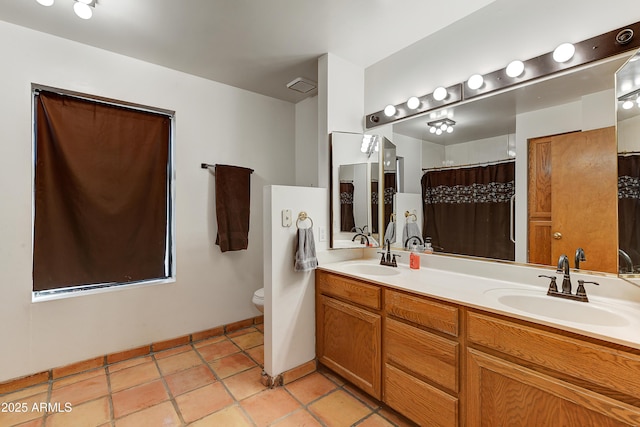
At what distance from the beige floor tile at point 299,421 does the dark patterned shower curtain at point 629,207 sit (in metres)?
1.76

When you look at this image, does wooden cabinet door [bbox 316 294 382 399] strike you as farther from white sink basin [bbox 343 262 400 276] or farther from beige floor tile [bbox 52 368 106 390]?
beige floor tile [bbox 52 368 106 390]

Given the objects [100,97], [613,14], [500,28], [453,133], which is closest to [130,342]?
[100,97]

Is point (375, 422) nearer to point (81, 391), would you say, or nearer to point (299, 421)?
point (299, 421)

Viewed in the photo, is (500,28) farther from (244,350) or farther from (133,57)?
(244,350)

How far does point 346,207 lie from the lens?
2.41 m

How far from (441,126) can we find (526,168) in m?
0.63

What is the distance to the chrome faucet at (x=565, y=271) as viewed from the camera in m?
1.39

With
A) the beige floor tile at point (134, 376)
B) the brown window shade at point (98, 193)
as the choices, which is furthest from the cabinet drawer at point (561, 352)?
the brown window shade at point (98, 193)

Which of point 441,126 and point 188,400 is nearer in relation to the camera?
point 188,400

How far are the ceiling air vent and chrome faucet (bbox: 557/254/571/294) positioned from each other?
246 cm

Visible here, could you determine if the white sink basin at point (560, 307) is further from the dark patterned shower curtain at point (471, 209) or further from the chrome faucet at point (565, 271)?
the dark patterned shower curtain at point (471, 209)

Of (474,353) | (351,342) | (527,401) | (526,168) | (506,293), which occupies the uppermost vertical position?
(526,168)

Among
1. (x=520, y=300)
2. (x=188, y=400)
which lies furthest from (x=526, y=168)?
(x=188, y=400)

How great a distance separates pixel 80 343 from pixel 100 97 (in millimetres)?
1931
